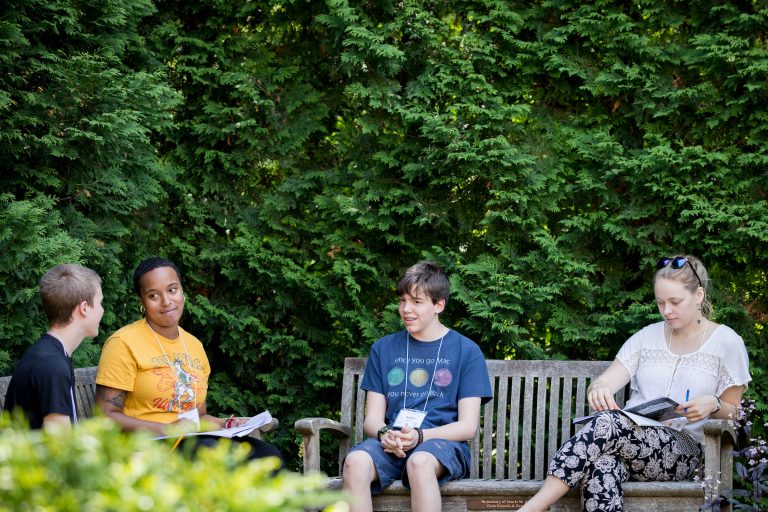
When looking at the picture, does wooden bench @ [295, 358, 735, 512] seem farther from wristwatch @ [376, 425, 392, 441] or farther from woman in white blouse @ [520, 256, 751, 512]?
wristwatch @ [376, 425, 392, 441]

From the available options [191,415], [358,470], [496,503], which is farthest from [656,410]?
[191,415]

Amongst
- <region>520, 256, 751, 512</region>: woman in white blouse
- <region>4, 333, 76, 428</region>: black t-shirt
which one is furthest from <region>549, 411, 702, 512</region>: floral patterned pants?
<region>4, 333, 76, 428</region>: black t-shirt

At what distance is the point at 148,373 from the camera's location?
3.79 m

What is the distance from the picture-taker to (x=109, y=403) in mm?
3721

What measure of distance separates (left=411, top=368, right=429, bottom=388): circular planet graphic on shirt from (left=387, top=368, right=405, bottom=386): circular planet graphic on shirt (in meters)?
0.05

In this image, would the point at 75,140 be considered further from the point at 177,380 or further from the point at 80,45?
the point at 177,380

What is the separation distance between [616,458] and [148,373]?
2.00 meters

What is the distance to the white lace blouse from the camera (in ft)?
12.9

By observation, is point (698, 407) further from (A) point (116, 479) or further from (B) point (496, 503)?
(A) point (116, 479)

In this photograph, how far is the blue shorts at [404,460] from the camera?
12.4ft

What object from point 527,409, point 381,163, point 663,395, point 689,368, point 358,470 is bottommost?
point 358,470

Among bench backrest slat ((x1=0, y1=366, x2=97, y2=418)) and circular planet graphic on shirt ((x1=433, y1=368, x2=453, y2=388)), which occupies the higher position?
circular planet graphic on shirt ((x1=433, y1=368, x2=453, y2=388))

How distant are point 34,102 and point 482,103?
7.73 feet

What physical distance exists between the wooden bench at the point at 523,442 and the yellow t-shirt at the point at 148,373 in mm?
549
